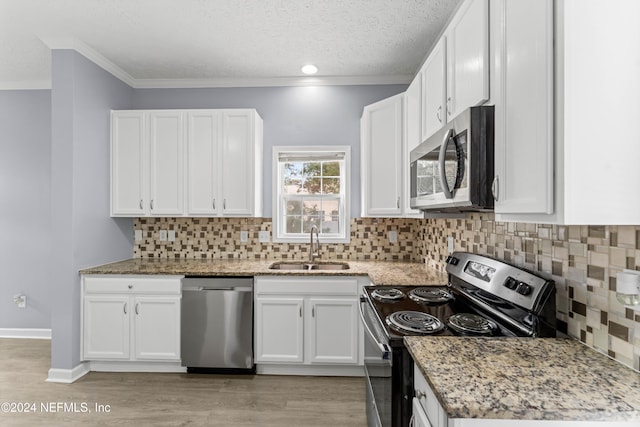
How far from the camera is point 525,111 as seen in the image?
104 centimetres

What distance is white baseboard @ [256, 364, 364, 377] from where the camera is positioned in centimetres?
289

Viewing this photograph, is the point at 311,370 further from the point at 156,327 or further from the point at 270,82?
the point at 270,82

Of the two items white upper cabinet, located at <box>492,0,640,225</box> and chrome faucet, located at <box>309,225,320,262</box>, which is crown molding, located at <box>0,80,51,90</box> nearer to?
chrome faucet, located at <box>309,225,320,262</box>

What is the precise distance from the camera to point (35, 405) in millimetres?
2430

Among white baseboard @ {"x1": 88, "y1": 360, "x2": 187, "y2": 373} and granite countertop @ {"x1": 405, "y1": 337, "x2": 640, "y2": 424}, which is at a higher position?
granite countertop @ {"x1": 405, "y1": 337, "x2": 640, "y2": 424}

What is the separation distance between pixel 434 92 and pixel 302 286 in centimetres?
176

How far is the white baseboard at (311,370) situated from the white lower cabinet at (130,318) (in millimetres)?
762

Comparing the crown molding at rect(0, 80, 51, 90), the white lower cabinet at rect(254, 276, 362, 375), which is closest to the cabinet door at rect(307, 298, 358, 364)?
the white lower cabinet at rect(254, 276, 362, 375)

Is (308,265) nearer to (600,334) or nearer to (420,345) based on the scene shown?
(420,345)

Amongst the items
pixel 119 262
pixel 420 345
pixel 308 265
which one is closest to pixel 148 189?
pixel 119 262

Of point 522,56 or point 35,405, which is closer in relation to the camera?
point 522,56

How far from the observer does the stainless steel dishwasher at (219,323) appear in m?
2.80

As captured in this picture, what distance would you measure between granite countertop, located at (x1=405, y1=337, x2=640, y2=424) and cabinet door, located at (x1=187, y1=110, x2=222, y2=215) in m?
2.41

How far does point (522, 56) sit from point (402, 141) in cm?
179
